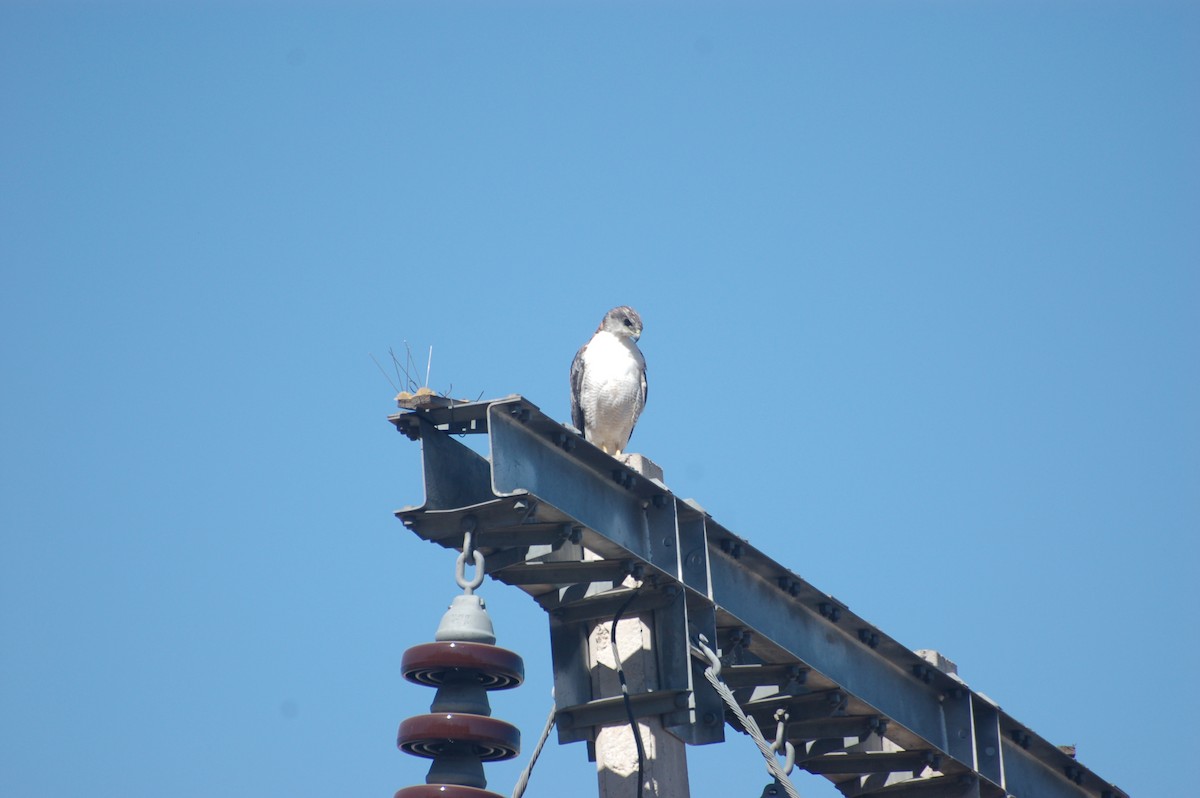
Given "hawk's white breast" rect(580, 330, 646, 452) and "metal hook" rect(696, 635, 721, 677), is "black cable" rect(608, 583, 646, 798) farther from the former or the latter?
"hawk's white breast" rect(580, 330, 646, 452)

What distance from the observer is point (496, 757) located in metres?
7.22

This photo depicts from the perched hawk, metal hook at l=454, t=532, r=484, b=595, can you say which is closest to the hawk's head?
the perched hawk

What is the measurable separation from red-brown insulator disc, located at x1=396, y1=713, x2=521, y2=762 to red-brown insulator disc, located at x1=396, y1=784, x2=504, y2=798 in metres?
0.21

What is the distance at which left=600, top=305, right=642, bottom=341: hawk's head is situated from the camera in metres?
12.6

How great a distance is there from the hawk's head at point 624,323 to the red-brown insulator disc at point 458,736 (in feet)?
19.0

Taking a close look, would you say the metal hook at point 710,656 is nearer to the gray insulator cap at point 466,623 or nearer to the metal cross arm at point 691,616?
the metal cross arm at point 691,616

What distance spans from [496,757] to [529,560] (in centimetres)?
174

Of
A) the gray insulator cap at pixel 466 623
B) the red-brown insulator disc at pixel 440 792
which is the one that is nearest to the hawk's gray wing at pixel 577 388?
the gray insulator cap at pixel 466 623

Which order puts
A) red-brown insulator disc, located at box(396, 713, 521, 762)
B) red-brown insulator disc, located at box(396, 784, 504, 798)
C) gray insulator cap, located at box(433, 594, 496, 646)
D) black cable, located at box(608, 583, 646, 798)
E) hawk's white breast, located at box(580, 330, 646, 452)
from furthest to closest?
hawk's white breast, located at box(580, 330, 646, 452) → black cable, located at box(608, 583, 646, 798) → gray insulator cap, located at box(433, 594, 496, 646) → red-brown insulator disc, located at box(396, 713, 521, 762) → red-brown insulator disc, located at box(396, 784, 504, 798)

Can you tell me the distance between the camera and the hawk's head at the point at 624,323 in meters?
12.6

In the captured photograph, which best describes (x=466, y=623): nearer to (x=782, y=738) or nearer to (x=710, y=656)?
(x=710, y=656)

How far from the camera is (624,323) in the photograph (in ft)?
41.5

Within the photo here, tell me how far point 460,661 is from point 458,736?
1.01 feet

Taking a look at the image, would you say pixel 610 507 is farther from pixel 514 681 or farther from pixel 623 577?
pixel 514 681
